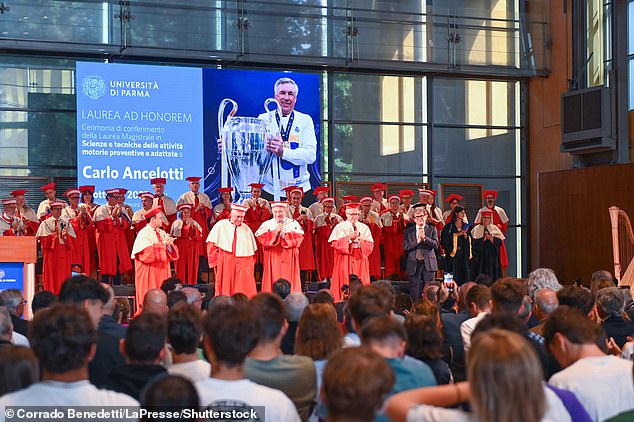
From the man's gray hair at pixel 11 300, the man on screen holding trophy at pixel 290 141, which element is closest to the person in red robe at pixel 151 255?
the man on screen holding trophy at pixel 290 141

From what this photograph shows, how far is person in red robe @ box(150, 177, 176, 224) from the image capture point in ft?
47.8

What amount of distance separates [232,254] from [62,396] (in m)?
10.4

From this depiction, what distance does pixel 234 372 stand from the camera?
10.2ft

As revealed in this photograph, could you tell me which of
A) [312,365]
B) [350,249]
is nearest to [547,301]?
[312,365]

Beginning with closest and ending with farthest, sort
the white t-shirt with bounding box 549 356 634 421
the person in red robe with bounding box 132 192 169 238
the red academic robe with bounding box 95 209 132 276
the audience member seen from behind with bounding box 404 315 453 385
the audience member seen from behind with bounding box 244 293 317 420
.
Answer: the white t-shirt with bounding box 549 356 634 421
the audience member seen from behind with bounding box 244 293 317 420
the audience member seen from behind with bounding box 404 315 453 385
the red academic robe with bounding box 95 209 132 276
the person in red robe with bounding box 132 192 169 238

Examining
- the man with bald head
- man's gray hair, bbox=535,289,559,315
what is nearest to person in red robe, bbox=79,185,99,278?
the man with bald head

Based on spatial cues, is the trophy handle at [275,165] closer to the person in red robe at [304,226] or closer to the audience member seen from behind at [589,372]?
the person in red robe at [304,226]

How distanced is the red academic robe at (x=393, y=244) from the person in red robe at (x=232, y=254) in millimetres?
3195

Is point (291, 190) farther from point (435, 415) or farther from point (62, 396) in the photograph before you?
point (435, 415)

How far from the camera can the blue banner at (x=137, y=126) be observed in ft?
50.8

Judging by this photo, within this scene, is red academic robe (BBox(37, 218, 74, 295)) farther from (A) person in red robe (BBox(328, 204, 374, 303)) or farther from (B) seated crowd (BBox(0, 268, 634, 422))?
(B) seated crowd (BBox(0, 268, 634, 422))

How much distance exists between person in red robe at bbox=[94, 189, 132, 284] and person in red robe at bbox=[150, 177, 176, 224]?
63 centimetres

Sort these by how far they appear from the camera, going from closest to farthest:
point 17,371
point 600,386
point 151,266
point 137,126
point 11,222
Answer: point 17,371 < point 600,386 < point 151,266 < point 11,222 < point 137,126

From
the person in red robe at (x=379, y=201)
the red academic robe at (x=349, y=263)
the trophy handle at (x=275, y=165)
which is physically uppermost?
the trophy handle at (x=275, y=165)
